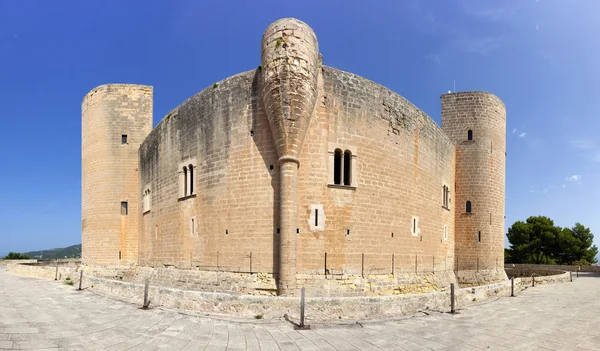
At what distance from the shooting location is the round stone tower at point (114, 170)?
21297 mm

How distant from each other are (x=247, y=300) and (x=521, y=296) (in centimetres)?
1163

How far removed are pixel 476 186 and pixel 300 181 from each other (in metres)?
13.8

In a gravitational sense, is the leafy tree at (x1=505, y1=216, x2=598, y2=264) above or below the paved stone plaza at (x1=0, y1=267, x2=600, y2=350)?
below

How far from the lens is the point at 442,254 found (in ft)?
59.6

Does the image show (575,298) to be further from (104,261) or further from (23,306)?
(104,261)

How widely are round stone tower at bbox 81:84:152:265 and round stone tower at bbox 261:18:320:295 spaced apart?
1298 cm

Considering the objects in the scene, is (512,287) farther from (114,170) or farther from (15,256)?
(15,256)

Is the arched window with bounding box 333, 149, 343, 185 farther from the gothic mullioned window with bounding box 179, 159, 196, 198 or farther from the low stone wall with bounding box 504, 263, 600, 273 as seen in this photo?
the low stone wall with bounding box 504, 263, 600, 273

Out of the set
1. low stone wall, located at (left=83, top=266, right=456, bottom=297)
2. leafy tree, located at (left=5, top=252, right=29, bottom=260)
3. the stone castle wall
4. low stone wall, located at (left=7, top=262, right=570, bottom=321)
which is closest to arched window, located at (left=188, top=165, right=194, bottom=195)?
the stone castle wall

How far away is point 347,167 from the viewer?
13422 mm

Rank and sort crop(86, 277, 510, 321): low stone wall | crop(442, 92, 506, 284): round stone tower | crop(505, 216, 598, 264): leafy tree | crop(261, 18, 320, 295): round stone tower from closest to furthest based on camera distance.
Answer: crop(86, 277, 510, 321): low stone wall < crop(261, 18, 320, 295): round stone tower < crop(442, 92, 506, 284): round stone tower < crop(505, 216, 598, 264): leafy tree

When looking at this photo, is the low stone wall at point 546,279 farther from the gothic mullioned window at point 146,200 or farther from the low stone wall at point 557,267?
the gothic mullioned window at point 146,200

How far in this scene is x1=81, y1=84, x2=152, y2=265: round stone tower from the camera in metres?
21.3

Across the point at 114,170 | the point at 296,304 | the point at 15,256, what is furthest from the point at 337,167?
the point at 15,256
